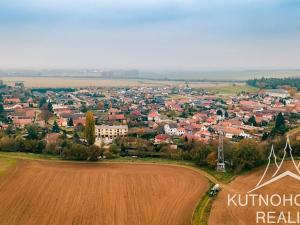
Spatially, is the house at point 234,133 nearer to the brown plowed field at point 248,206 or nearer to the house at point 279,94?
the brown plowed field at point 248,206

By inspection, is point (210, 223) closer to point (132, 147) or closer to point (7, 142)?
point (132, 147)

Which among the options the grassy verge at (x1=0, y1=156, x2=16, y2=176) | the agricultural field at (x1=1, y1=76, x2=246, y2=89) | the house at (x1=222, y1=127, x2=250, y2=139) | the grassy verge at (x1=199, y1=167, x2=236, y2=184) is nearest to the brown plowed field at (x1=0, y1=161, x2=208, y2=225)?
the grassy verge at (x1=0, y1=156, x2=16, y2=176)

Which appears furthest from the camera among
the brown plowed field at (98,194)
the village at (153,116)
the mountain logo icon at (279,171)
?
the village at (153,116)

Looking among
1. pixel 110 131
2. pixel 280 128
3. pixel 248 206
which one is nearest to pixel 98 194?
pixel 248 206

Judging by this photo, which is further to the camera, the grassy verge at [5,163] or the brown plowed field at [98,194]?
the grassy verge at [5,163]

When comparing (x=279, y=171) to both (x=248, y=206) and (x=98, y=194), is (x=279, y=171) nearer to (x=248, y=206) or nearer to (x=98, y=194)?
(x=248, y=206)

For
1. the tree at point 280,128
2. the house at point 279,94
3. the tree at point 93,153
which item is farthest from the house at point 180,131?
the house at point 279,94

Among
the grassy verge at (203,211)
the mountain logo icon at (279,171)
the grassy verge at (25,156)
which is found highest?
the mountain logo icon at (279,171)

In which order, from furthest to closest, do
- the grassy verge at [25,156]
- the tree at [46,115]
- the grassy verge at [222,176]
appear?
the tree at [46,115], the grassy verge at [25,156], the grassy verge at [222,176]
